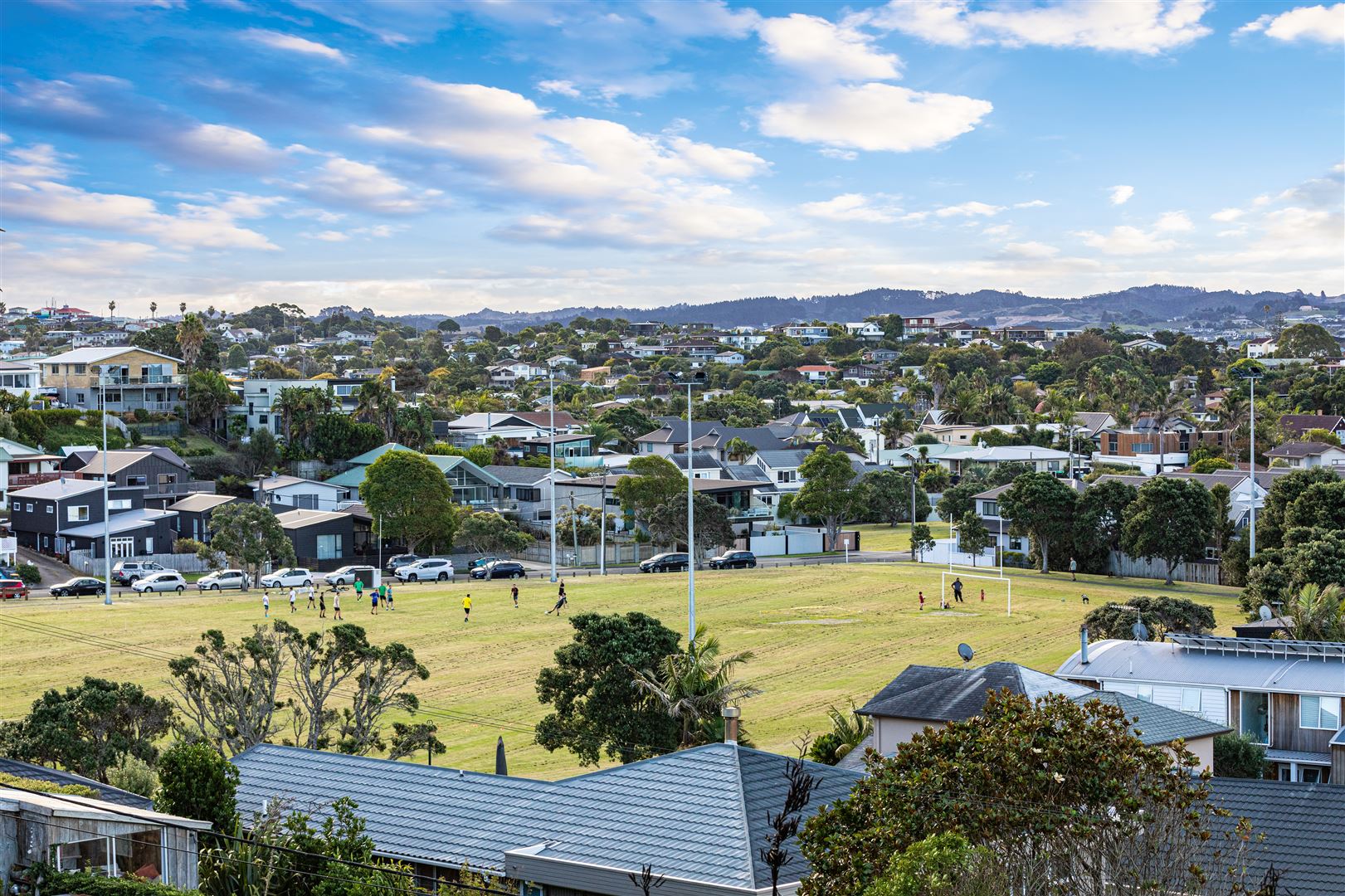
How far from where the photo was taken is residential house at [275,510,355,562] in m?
79.8

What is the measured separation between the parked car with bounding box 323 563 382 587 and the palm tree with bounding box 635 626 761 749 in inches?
1579

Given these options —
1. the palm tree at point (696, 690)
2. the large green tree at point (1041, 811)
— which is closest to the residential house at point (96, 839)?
the large green tree at point (1041, 811)

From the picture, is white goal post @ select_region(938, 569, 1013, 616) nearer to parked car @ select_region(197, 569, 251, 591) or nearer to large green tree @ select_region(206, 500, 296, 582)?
large green tree @ select_region(206, 500, 296, 582)

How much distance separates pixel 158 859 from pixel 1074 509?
63.2 metres

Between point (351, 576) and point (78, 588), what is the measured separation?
12894 mm

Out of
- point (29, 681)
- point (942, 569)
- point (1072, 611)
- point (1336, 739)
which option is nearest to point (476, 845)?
point (1336, 739)

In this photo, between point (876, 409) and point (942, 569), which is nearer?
point (942, 569)

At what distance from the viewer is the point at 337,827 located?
2000 centimetres

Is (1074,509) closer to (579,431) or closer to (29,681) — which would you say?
(29,681)

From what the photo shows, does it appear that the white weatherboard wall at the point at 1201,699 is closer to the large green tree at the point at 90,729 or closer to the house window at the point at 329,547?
the large green tree at the point at 90,729

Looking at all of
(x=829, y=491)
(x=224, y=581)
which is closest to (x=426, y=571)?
(x=224, y=581)

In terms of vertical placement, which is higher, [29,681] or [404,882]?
[404,882]

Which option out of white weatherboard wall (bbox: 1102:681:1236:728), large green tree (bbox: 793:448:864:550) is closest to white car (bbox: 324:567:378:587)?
large green tree (bbox: 793:448:864:550)

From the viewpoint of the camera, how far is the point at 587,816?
19.1 meters
